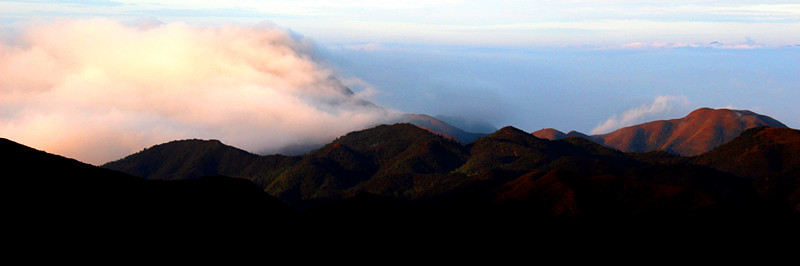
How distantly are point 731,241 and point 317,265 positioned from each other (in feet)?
299

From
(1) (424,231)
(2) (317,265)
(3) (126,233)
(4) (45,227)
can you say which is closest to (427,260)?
(1) (424,231)

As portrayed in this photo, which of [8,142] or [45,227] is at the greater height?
[8,142]

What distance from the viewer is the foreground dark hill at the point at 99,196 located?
82.2 meters

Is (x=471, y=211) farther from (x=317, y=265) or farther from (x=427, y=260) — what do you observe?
(x=317, y=265)

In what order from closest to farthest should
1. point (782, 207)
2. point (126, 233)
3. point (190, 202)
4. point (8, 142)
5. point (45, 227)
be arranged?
point (45, 227) → point (126, 233) → point (8, 142) → point (190, 202) → point (782, 207)

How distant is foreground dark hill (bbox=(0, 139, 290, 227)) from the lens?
8225cm

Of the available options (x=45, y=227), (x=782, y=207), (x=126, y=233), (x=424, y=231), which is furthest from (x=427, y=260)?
(x=782, y=207)

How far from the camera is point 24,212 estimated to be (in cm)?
7869

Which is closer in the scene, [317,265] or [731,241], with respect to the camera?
[317,265]

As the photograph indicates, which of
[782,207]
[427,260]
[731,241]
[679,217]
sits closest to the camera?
[427,260]

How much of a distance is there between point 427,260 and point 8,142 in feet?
249

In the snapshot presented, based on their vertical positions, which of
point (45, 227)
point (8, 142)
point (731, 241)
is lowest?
point (731, 241)

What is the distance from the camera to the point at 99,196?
90625 mm

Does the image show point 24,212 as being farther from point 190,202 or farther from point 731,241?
point 731,241
